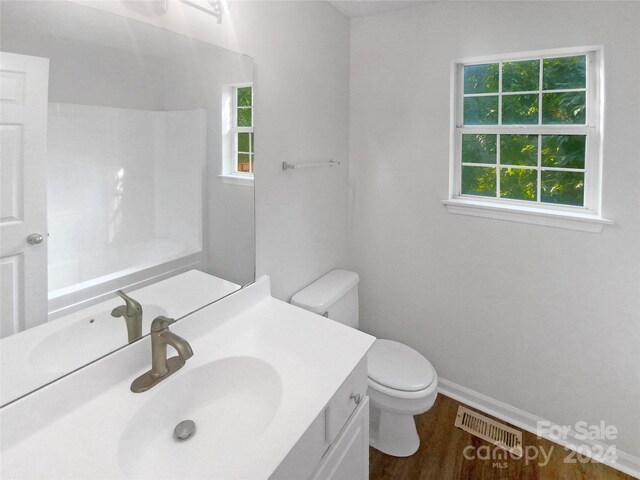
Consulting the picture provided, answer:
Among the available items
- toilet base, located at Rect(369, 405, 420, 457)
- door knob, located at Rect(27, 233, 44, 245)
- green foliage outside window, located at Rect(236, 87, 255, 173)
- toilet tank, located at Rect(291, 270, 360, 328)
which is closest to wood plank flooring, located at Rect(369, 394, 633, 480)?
toilet base, located at Rect(369, 405, 420, 457)

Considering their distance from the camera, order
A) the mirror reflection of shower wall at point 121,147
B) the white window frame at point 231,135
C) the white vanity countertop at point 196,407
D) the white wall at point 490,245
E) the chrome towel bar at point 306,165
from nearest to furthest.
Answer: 1. the white vanity countertop at point 196,407
2. the mirror reflection of shower wall at point 121,147
3. the white window frame at point 231,135
4. the white wall at point 490,245
5. the chrome towel bar at point 306,165

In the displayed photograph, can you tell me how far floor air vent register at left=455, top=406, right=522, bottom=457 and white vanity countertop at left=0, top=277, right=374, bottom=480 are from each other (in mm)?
1235

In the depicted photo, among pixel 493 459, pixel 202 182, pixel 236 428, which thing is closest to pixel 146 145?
pixel 202 182

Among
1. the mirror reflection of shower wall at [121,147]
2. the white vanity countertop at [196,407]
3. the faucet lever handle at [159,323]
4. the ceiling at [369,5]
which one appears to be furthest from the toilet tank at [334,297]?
the ceiling at [369,5]

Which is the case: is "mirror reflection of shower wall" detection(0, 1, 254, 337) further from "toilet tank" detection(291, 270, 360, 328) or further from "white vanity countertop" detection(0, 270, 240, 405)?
"toilet tank" detection(291, 270, 360, 328)

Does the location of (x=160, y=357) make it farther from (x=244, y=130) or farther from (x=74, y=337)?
(x=244, y=130)

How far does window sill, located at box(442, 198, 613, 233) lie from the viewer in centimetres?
171

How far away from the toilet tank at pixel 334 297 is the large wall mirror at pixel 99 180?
0.65 metres

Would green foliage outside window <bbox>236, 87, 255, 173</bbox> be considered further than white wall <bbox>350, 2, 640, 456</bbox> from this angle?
No

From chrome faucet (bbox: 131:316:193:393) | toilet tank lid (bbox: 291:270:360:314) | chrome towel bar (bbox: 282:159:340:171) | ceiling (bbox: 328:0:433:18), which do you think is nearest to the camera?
chrome faucet (bbox: 131:316:193:393)

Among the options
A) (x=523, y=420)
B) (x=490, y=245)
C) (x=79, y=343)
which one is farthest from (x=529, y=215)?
(x=79, y=343)

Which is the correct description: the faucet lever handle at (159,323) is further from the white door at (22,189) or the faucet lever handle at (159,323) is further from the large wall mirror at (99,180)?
the white door at (22,189)

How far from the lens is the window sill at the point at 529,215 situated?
171 cm

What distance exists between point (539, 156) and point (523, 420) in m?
1.51
